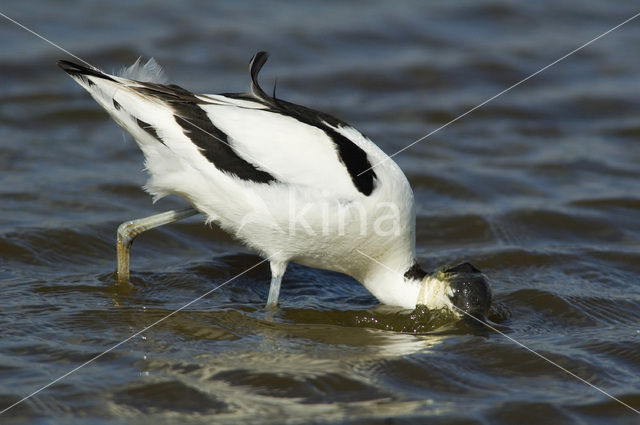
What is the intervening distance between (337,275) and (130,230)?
79.7 inches

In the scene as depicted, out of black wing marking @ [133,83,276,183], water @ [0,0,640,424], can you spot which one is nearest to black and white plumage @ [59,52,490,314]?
black wing marking @ [133,83,276,183]

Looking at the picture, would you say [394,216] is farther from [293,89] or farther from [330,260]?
[293,89]

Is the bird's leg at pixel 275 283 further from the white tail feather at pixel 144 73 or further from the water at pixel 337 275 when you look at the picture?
the white tail feather at pixel 144 73

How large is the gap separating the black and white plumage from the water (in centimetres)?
73

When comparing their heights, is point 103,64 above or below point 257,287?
above

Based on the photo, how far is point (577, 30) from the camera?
635 inches

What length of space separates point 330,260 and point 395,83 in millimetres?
6933

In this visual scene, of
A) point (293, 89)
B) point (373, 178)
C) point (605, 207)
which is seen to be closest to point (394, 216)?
point (373, 178)

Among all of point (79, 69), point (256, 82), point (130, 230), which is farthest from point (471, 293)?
point (79, 69)

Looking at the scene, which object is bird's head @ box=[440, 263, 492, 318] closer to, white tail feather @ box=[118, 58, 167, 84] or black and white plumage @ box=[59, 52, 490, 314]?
black and white plumage @ box=[59, 52, 490, 314]

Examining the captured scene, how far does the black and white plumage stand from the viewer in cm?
687

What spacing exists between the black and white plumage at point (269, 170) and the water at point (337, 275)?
730mm

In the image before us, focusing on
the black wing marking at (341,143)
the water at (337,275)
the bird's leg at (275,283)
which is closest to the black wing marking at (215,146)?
the black wing marking at (341,143)

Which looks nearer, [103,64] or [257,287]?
[257,287]
